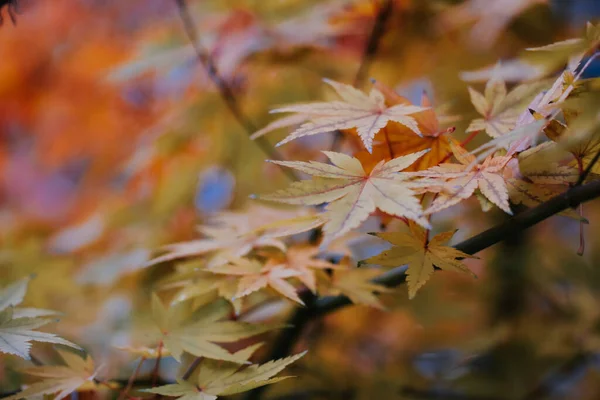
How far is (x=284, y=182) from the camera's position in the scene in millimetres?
1309

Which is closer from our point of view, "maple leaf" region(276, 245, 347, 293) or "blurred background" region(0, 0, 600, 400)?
"maple leaf" region(276, 245, 347, 293)

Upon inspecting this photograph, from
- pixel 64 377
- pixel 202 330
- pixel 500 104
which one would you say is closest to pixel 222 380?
pixel 202 330

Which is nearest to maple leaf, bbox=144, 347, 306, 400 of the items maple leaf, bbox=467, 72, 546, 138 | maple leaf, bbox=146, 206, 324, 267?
maple leaf, bbox=146, 206, 324, 267

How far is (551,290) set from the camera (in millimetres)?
1392

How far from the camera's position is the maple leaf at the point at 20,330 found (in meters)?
0.52

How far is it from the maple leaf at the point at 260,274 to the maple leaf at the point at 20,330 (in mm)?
186

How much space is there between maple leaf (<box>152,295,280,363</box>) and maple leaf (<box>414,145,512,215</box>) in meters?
0.25

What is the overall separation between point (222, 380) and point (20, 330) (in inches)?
8.7

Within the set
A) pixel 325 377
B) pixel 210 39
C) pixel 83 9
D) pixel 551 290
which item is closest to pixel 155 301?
pixel 325 377

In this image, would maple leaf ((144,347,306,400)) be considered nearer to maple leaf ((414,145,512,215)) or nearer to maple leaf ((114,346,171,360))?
maple leaf ((114,346,171,360))

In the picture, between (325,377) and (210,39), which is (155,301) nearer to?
(325,377)

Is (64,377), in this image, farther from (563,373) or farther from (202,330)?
(563,373)

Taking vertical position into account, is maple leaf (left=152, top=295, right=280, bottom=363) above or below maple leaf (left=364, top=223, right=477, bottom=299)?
below

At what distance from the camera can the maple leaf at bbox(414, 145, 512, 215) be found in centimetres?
50
